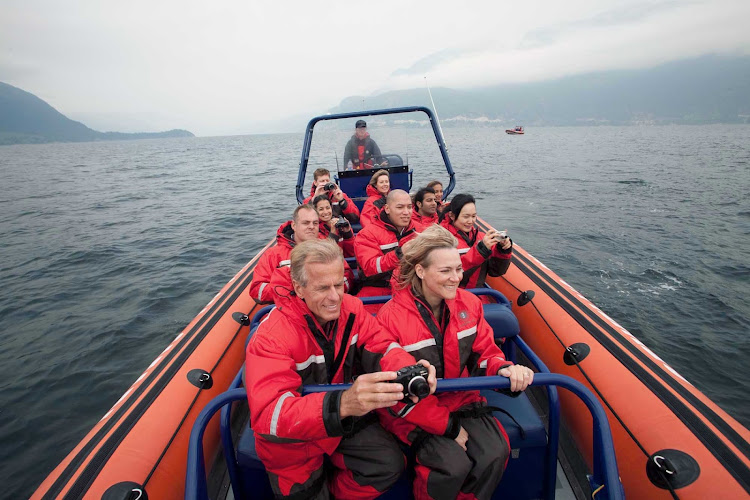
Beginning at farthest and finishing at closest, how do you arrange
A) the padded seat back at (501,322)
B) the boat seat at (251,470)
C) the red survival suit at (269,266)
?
the red survival suit at (269,266), the padded seat back at (501,322), the boat seat at (251,470)

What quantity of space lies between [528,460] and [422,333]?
3.29 feet

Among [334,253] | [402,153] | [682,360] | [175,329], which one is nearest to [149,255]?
[175,329]

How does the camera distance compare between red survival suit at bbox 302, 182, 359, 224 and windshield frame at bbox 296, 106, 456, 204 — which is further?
windshield frame at bbox 296, 106, 456, 204

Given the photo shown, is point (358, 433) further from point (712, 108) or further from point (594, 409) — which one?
point (712, 108)

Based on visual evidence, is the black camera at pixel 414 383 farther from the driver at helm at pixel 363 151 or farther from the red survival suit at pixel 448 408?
the driver at helm at pixel 363 151

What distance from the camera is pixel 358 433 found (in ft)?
5.84

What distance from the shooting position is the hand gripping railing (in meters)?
1.55

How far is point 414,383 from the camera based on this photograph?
1.26 meters

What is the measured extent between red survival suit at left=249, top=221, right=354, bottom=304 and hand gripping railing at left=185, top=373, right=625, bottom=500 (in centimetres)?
134

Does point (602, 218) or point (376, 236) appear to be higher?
point (376, 236)

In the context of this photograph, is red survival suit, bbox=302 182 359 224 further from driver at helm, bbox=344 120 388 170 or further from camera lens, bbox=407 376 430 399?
camera lens, bbox=407 376 430 399

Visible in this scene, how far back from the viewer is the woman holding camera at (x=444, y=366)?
1677mm

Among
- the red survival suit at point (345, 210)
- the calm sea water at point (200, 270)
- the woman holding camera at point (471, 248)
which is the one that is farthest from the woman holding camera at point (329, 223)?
the calm sea water at point (200, 270)

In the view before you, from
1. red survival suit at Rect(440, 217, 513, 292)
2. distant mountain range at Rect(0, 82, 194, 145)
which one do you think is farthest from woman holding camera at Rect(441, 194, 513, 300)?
distant mountain range at Rect(0, 82, 194, 145)
